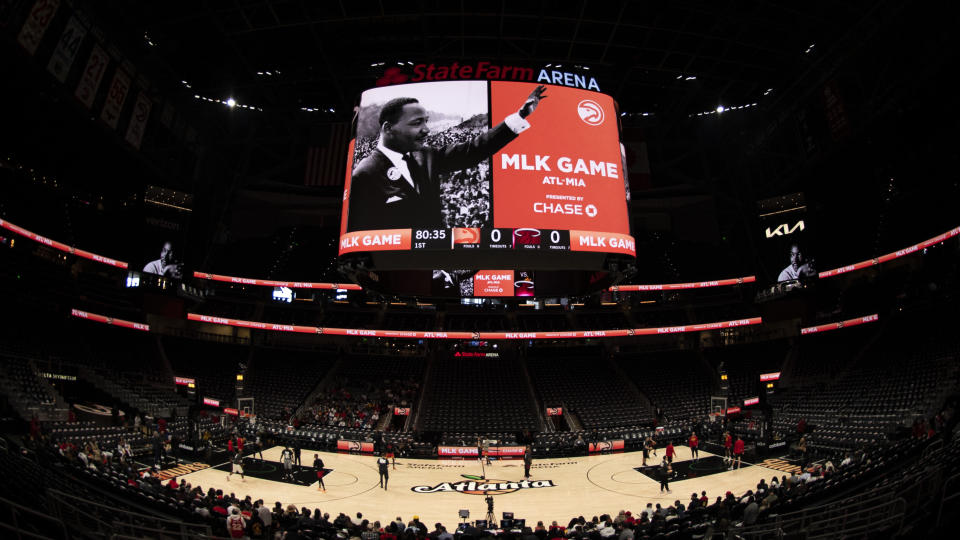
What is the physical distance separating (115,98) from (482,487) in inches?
839

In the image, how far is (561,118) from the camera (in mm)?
13656

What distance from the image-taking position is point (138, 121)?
23.4 metres

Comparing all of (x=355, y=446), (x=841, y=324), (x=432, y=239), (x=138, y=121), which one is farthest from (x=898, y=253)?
(x=138, y=121)

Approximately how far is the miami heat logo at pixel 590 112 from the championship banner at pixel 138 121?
1983cm

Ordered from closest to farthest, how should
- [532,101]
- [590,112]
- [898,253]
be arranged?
[532,101]
[590,112]
[898,253]

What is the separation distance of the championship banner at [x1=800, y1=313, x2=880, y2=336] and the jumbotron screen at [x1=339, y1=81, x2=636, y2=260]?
25.2 metres

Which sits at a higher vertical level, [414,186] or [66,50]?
[66,50]

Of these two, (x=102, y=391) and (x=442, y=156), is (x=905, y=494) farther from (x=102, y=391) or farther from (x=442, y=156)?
(x=102, y=391)

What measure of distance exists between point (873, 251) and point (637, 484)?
21.5 meters

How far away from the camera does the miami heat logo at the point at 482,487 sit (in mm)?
19250

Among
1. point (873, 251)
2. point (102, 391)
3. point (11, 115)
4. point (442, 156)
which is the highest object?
point (11, 115)

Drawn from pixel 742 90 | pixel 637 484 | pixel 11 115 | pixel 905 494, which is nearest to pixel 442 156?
pixel 905 494

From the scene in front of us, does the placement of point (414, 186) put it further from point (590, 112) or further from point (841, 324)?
point (841, 324)

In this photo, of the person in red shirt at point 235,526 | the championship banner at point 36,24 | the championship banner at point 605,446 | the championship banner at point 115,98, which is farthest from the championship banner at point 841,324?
the championship banner at point 36,24
